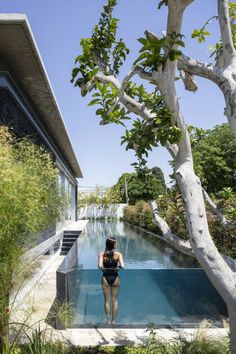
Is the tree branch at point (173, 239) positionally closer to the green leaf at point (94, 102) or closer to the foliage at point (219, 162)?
the green leaf at point (94, 102)

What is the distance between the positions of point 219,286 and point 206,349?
1.00 m

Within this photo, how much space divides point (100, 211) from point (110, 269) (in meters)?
29.7

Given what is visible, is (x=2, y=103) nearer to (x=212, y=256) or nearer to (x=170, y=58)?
(x=170, y=58)

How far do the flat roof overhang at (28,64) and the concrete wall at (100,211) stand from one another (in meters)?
24.5

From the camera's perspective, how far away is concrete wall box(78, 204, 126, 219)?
33.9 meters

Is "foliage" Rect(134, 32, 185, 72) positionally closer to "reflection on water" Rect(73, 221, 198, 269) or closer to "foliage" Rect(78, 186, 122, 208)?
"reflection on water" Rect(73, 221, 198, 269)

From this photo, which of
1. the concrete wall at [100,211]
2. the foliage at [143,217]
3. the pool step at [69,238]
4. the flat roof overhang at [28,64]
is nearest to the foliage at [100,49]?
the flat roof overhang at [28,64]

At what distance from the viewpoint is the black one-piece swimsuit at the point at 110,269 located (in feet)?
16.1

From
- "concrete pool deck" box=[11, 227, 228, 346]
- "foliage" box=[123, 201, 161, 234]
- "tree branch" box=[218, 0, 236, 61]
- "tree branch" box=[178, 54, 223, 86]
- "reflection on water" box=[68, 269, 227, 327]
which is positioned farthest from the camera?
"foliage" box=[123, 201, 161, 234]

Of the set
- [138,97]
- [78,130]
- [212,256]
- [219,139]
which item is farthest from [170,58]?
[219,139]

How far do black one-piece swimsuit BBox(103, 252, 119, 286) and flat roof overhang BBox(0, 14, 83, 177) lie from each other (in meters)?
3.53

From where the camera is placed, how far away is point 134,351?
11.8 feet

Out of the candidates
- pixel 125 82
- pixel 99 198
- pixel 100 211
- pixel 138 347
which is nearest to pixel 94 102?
pixel 125 82

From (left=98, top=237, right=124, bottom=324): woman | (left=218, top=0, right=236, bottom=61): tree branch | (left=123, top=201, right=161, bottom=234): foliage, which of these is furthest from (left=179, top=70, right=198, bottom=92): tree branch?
(left=123, top=201, right=161, bottom=234): foliage
